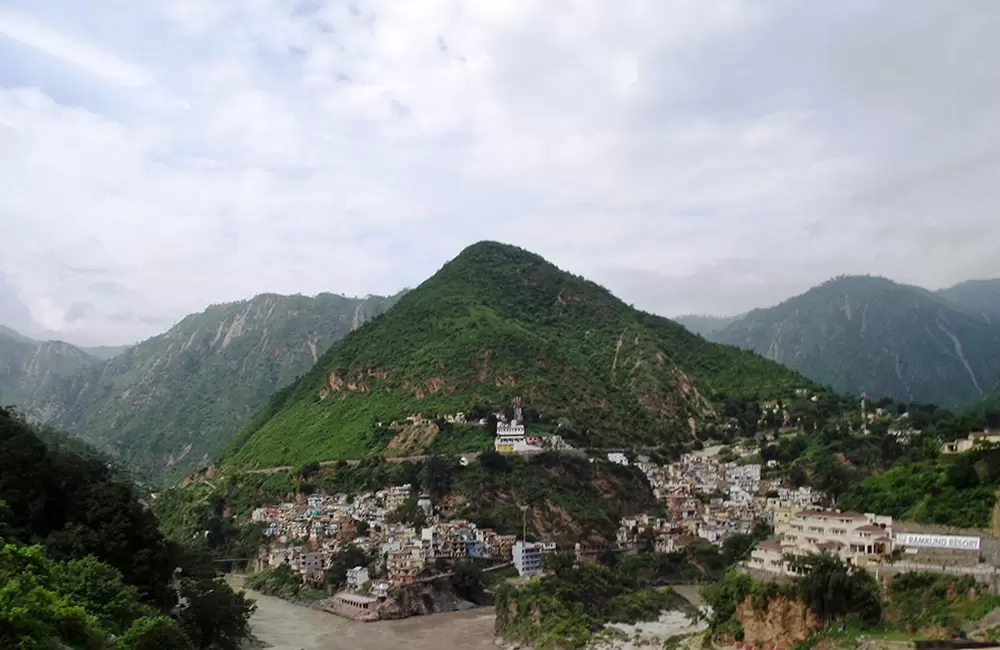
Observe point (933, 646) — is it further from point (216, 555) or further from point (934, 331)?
point (934, 331)

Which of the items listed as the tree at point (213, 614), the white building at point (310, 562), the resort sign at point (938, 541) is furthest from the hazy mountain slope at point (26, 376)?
the resort sign at point (938, 541)

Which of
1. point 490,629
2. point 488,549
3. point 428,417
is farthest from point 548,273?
point 490,629

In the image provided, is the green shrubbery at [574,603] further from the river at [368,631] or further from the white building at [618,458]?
the white building at [618,458]

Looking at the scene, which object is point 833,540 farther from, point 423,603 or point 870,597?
point 423,603

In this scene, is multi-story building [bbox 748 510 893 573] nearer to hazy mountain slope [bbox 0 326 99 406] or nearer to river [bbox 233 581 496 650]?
river [bbox 233 581 496 650]

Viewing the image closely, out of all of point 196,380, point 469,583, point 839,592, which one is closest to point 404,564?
point 469,583

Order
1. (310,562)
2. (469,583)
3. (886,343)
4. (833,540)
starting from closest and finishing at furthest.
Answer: (833,540) < (469,583) < (310,562) < (886,343)
